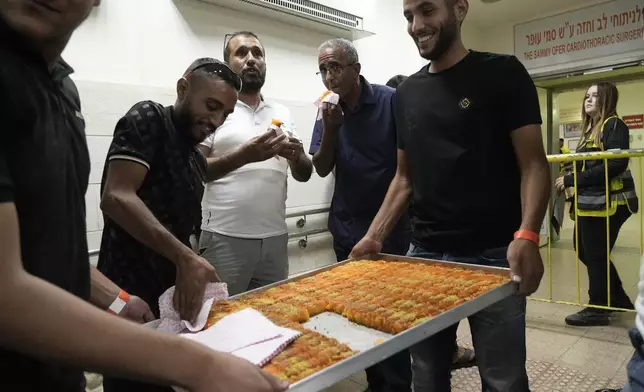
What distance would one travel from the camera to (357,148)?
2.43 m

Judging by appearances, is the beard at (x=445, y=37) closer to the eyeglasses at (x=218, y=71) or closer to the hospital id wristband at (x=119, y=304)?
Answer: the eyeglasses at (x=218, y=71)

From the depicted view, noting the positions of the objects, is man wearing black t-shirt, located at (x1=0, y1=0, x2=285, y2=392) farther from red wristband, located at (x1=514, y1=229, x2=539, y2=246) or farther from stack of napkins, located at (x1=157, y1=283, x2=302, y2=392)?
red wristband, located at (x1=514, y1=229, x2=539, y2=246)

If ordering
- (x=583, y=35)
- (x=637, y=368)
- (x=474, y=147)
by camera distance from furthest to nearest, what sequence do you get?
(x=583, y=35) < (x=474, y=147) < (x=637, y=368)

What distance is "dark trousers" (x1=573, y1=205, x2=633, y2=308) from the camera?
3271 mm

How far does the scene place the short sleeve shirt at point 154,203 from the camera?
1.36 m

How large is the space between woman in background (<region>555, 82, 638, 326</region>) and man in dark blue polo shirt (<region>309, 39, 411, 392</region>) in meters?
1.76

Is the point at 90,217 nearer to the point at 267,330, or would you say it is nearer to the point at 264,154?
the point at 264,154

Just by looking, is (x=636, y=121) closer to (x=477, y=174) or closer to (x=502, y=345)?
(x=477, y=174)

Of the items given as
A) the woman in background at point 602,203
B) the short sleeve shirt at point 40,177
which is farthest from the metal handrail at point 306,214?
the short sleeve shirt at point 40,177

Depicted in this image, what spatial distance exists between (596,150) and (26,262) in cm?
382

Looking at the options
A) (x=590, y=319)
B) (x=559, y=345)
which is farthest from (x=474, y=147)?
(x=590, y=319)

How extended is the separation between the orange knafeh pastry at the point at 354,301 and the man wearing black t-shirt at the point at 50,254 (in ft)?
0.92

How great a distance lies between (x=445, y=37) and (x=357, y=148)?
932 millimetres

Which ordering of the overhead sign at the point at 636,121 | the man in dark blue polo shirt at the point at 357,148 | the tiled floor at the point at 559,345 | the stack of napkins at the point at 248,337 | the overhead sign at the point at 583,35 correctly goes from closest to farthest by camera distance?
the stack of napkins at the point at 248,337
the man in dark blue polo shirt at the point at 357,148
the tiled floor at the point at 559,345
the overhead sign at the point at 583,35
the overhead sign at the point at 636,121
